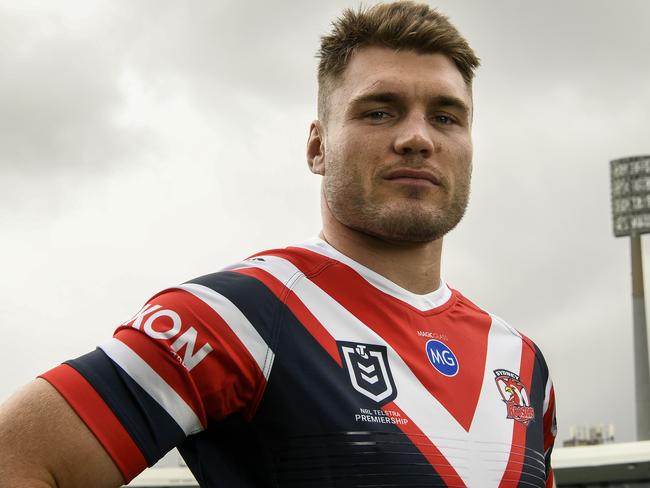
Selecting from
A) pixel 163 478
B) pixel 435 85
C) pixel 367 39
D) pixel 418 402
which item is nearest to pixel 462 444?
pixel 418 402

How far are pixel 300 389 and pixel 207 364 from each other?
24 cm

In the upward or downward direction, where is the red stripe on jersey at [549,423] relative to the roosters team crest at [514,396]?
downward

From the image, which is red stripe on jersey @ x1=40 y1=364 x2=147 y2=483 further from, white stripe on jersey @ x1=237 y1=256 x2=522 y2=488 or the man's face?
the man's face

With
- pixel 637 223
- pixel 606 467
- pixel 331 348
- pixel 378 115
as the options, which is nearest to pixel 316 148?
pixel 378 115

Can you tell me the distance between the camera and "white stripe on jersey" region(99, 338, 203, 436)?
1.91 meters

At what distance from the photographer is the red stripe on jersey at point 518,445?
2318 mm

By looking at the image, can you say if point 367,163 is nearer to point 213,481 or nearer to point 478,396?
point 478,396

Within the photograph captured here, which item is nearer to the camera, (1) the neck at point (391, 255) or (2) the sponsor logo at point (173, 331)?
(2) the sponsor logo at point (173, 331)

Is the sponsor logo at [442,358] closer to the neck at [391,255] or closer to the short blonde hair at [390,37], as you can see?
the neck at [391,255]

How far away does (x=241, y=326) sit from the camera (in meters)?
2.09

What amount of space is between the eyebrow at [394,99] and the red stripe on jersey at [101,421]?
1145 millimetres

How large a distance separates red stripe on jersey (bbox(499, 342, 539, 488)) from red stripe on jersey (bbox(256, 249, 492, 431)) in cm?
16

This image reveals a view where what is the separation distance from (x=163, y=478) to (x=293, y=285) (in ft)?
28.6

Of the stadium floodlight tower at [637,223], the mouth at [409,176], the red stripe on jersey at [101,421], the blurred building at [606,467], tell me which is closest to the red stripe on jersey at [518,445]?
the mouth at [409,176]
